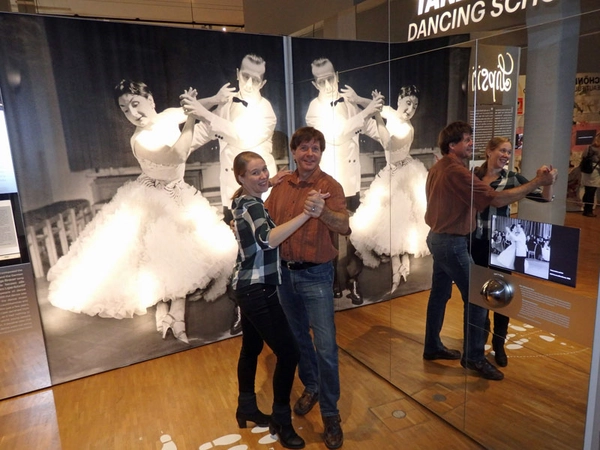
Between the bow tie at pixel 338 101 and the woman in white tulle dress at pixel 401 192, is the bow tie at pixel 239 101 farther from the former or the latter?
the woman in white tulle dress at pixel 401 192

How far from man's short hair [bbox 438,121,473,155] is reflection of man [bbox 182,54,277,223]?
161cm

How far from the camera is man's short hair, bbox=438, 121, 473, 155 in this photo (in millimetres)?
2086

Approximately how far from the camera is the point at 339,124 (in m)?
3.26

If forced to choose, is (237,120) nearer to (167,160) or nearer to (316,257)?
(167,160)

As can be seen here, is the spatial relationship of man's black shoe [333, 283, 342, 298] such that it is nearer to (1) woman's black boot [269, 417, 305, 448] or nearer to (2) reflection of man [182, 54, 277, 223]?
(2) reflection of man [182, 54, 277, 223]

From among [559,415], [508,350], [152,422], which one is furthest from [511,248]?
[152,422]

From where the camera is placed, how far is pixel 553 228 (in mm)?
1780

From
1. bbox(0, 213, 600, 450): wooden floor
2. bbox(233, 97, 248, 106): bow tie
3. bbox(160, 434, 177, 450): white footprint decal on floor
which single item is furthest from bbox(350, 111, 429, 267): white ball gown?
bbox(160, 434, 177, 450): white footprint decal on floor

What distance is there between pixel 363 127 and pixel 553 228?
158 cm

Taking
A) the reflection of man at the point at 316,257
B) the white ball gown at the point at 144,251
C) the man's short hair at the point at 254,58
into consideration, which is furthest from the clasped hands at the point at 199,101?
the reflection of man at the point at 316,257

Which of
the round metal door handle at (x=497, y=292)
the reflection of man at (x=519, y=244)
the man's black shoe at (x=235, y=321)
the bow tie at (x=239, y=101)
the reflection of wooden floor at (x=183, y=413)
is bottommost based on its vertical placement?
the reflection of wooden floor at (x=183, y=413)

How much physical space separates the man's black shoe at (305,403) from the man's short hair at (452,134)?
1.61m

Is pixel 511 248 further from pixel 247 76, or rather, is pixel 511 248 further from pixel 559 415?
pixel 247 76

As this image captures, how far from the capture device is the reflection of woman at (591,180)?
1.62 meters
